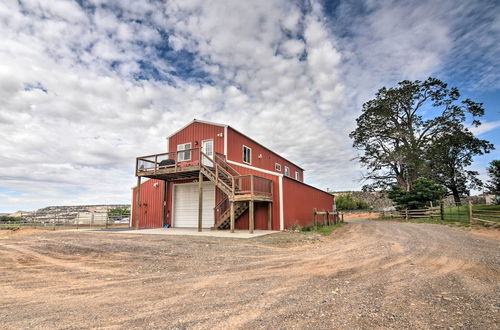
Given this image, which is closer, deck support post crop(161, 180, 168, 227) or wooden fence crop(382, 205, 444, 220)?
deck support post crop(161, 180, 168, 227)

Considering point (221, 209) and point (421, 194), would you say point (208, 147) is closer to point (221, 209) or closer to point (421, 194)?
point (221, 209)

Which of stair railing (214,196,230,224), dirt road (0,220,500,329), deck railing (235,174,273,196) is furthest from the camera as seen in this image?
stair railing (214,196,230,224)

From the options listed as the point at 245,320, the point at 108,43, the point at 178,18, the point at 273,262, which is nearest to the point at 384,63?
the point at 178,18

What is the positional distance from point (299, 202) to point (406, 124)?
1828 centimetres

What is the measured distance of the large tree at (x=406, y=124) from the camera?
2595cm

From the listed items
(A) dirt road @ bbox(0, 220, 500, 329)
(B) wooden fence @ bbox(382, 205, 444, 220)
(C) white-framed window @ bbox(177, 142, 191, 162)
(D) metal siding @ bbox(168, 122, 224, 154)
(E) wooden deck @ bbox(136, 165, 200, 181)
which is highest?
(D) metal siding @ bbox(168, 122, 224, 154)

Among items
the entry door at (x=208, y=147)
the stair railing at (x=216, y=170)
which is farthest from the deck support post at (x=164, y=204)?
the stair railing at (x=216, y=170)

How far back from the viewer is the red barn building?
1475cm

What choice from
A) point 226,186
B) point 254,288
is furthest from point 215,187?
point 254,288

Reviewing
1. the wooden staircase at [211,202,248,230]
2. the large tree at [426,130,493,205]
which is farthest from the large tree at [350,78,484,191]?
the wooden staircase at [211,202,248,230]

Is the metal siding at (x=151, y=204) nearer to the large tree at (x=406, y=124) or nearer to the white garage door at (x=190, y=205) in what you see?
the white garage door at (x=190, y=205)

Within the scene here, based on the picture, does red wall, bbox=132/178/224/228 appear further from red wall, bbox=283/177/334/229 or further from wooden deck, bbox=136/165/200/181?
red wall, bbox=283/177/334/229

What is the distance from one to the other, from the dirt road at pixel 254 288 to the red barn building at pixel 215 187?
6.57 metres

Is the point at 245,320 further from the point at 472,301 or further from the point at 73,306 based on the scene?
the point at 472,301
